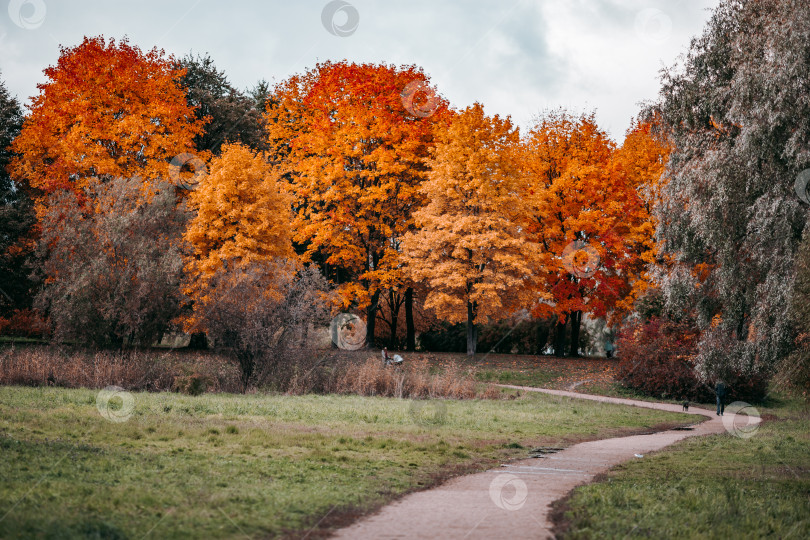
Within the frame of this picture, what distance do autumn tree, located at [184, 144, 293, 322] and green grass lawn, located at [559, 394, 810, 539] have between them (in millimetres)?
22038

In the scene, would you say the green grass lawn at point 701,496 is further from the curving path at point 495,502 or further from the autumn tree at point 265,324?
A: the autumn tree at point 265,324

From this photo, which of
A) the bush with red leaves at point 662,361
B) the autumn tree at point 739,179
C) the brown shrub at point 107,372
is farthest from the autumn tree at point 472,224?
the autumn tree at point 739,179

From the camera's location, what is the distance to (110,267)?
2911 cm

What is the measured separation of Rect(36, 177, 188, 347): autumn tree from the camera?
28547 mm

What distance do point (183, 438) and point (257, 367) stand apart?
1177cm

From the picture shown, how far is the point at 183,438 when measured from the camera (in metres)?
12.7

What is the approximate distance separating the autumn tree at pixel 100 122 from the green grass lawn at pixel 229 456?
1862 cm

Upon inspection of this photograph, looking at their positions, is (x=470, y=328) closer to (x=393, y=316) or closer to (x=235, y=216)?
(x=393, y=316)

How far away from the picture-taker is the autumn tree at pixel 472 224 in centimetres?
3481

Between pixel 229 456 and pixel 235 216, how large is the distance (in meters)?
22.9

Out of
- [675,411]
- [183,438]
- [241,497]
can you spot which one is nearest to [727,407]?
[675,411]

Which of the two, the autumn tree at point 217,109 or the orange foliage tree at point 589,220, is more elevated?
the autumn tree at point 217,109

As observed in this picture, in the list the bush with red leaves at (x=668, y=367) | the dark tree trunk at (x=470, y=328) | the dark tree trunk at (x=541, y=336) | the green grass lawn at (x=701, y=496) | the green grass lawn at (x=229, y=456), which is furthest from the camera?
the dark tree trunk at (x=541, y=336)

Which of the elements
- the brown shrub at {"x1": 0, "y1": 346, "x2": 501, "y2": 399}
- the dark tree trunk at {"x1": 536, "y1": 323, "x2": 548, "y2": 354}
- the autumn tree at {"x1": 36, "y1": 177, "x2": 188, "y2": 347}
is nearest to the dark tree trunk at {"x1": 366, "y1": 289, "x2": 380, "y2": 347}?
the autumn tree at {"x1": 36, "y1": 177, "x2": 188, "y2": 347}
